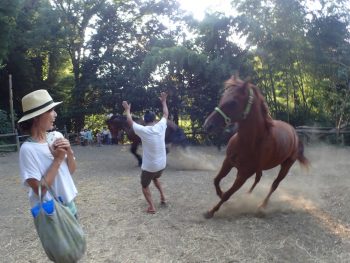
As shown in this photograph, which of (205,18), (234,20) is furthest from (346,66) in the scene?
(205,18)

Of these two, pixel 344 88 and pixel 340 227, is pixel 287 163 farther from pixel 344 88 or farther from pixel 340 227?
pixel 344 88

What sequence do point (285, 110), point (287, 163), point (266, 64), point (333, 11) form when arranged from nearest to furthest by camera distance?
point (287, 163) → point (333, 11) → point (266, 64) → point (285, 110)

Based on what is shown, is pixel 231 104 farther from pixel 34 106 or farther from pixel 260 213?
pixel 34 106

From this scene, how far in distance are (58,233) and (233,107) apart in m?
2.98

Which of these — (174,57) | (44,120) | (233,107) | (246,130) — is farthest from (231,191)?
(174,57)

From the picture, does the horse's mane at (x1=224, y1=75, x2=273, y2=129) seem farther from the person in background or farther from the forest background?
the forest background

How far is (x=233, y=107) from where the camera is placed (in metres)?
4.87

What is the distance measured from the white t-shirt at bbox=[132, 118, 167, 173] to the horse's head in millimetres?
878

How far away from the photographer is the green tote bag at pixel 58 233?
2375 millimetres

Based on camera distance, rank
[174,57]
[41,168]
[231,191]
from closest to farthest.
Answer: [41,168] → [231,191] → [174,57]

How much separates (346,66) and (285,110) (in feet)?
13.3

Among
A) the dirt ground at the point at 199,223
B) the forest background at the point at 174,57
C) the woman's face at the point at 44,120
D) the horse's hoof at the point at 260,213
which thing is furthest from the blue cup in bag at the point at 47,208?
the forest background at the point at 174,57

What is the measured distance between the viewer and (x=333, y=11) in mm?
16156

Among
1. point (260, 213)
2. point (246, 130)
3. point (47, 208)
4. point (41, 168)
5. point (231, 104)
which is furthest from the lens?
point (260, 213)
